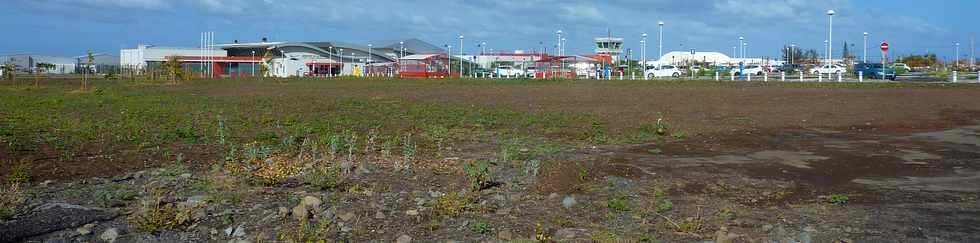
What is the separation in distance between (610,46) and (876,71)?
165ft

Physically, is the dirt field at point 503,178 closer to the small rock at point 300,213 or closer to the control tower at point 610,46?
the small rock at point 300,213

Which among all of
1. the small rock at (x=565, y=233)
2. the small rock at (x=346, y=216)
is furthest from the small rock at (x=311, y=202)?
the small rock at (x=565, y=233)

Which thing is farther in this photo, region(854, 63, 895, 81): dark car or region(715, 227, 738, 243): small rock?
region(854, 63, 895, 81): dark car

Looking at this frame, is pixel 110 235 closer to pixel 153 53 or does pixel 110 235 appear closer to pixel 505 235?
pixel 505 235

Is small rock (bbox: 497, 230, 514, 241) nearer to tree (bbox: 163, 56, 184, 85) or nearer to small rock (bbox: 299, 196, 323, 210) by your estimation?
small rock (bbox: 299, 196, 323, 210)

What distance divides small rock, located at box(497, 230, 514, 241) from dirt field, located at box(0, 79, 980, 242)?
13 mm

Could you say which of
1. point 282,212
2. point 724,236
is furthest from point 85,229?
point 724,236

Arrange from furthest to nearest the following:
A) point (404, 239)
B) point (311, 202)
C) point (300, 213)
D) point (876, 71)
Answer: point (876, 71), point (311, 202), point (300, 213), point (404, 239)

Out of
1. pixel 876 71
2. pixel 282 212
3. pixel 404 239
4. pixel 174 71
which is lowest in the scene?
pixel 404 239

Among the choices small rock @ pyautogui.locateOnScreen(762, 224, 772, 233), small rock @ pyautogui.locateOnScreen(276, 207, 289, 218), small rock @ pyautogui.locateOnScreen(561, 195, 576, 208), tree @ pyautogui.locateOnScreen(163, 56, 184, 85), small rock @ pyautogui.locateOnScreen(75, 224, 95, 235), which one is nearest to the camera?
small rock @ pyautogui.locateOnScreen(75, 224, 95, 235)

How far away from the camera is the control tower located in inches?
4237

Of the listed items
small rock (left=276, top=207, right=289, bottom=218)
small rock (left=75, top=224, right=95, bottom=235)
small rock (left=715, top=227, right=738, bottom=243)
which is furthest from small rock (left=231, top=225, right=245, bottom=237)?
small rock (left=715, top=227, right=738, bottom=243)

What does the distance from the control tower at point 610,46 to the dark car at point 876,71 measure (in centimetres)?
4353

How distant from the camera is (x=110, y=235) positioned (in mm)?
6652
